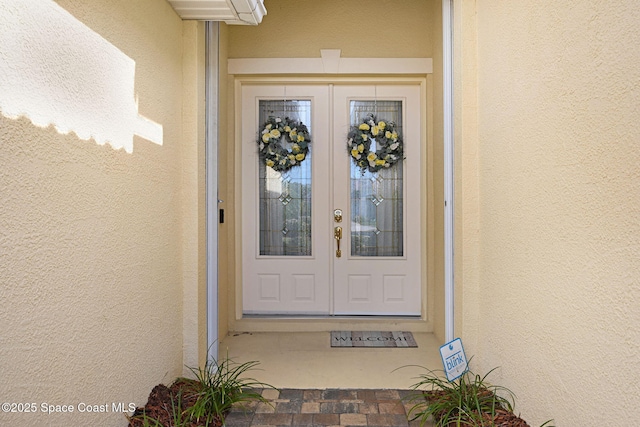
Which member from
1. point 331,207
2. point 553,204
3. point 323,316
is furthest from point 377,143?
point 553,204

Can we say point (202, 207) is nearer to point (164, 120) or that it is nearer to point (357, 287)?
point (164, 120)

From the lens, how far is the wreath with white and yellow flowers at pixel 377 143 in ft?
11.7

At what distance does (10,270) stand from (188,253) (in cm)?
127

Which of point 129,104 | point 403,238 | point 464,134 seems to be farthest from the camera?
point 403,238

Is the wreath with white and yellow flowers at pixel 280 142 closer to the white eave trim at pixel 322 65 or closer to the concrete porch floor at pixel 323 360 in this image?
the white eave trim at pixel 322 65

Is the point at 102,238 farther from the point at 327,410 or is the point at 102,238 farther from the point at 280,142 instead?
the point at 280,142

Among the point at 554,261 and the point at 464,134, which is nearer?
the point at 554,261

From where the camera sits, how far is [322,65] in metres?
3.50

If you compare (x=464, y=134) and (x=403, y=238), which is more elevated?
(x=464, y=134)

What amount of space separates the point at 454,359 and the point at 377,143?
6.55ft

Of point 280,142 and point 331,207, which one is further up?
point 280,142

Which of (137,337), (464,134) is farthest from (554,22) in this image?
(137,337)

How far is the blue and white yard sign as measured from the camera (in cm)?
213

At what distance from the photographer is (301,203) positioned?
367 cm
